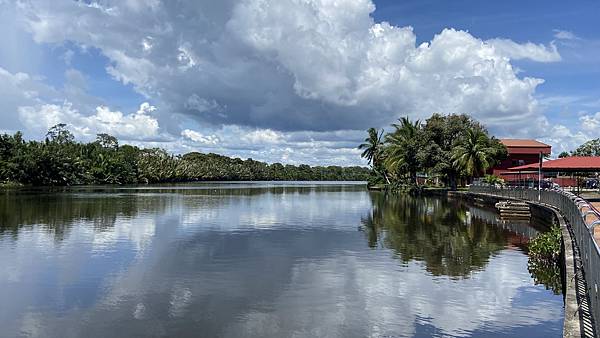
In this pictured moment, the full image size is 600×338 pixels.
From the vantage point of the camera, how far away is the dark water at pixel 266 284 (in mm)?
10648

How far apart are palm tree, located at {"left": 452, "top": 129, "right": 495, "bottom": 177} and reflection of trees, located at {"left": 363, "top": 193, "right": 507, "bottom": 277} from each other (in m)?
23.1

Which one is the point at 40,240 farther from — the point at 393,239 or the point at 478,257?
the point at 478,257

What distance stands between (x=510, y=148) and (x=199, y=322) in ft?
242

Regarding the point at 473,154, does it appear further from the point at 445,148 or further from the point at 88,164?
the point at 88,164

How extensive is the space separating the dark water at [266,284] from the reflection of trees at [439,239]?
4.0 inches

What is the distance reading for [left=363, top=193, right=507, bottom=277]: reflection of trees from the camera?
59.2 feet

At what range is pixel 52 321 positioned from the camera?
35.2ft

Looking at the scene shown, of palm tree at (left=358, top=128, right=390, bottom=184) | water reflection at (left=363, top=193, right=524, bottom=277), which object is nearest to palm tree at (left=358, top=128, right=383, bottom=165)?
palm tree at (left=358, top=128, right=390, bottom=184)

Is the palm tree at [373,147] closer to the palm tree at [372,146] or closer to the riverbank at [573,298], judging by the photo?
the palm tree at [372,146]

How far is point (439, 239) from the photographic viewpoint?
24125 mm

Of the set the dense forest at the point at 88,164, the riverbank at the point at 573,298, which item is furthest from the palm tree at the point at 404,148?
the riverbank at the point at 573,298

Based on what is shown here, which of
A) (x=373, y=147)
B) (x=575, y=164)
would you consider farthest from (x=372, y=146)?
(x=575, y=164)

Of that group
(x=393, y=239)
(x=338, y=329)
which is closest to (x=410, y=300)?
(x=338, y=329)

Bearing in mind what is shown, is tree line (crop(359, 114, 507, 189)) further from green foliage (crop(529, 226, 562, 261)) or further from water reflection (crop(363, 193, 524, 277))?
green foliage (crop(529, 226, 562, 261))
